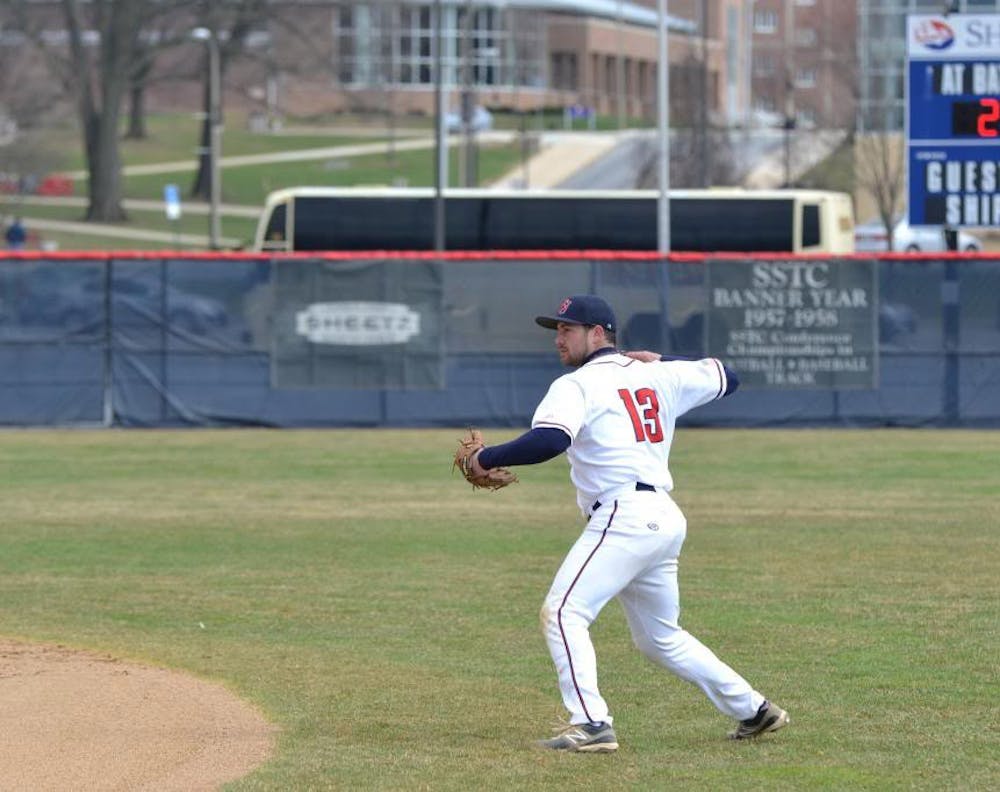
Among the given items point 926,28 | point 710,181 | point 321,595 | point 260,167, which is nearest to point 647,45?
point 260,167

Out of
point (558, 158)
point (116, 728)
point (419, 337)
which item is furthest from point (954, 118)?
point (558, 158)

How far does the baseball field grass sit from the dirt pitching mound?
21cm

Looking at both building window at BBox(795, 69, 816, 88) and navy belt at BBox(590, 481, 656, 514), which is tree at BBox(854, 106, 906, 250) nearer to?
navy belt at BBox(590, 481, 656, 514)

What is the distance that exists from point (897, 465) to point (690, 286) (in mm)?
5012

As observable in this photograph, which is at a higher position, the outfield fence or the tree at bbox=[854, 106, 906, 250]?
the tree at bbox=[854, 106, 906, 250]

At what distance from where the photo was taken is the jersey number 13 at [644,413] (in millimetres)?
7188

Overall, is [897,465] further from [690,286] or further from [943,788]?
[943,788]

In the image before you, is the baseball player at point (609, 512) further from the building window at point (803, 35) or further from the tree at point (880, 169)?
the building window at point (803, 35)

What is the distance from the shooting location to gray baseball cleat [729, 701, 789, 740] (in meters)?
7.39

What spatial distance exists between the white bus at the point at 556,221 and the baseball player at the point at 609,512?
28680 millimetres

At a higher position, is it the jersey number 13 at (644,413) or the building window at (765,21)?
the building window at (765,21)

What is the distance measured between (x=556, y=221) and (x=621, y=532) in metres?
29.2

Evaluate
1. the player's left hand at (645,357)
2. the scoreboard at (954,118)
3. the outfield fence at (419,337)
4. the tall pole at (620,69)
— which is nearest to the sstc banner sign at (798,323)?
the outfield fence at (419,337)

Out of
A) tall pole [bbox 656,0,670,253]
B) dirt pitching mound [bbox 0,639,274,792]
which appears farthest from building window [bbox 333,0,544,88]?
dirt pitching mound [bbox 0,639,274,792]
